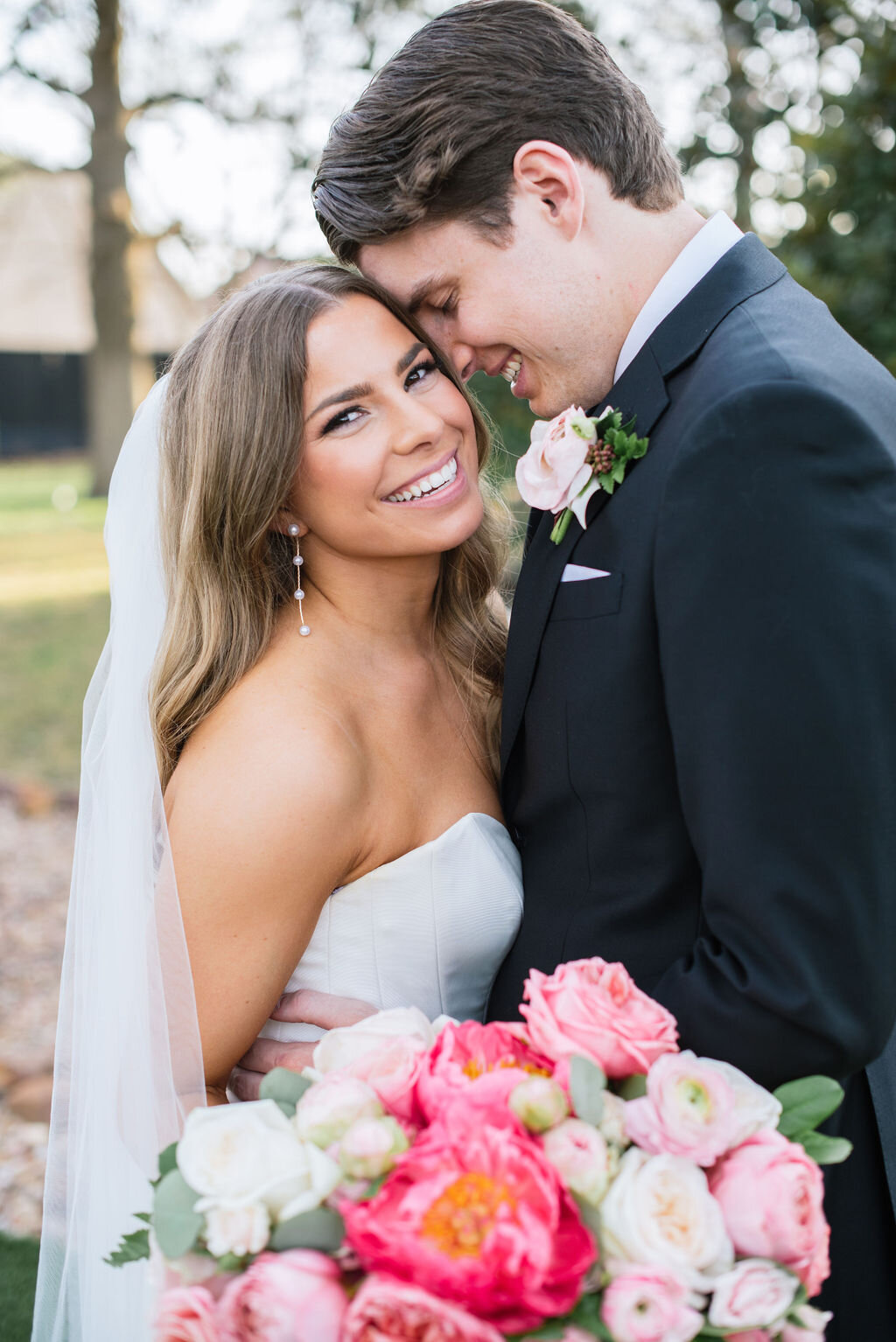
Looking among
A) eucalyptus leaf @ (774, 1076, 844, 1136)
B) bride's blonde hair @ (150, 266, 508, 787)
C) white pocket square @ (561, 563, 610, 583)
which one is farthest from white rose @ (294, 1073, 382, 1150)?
bride's blonde hair @ (150, 266, 508, 787)

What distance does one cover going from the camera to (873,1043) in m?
1.71

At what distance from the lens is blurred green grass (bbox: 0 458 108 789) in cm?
920

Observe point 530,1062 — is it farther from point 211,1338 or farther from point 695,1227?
point 211,1338


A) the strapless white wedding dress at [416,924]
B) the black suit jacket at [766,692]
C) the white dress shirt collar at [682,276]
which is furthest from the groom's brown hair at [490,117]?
the strapless white wedding dress at [416,924]

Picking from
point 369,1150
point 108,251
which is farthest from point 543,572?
point 108,251

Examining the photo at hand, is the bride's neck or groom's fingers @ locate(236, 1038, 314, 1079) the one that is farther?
the bride's neck

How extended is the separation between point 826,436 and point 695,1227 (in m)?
1.03

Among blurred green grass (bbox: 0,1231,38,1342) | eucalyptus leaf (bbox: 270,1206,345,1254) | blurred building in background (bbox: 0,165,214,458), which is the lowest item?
blurred building in background (bbox: 0,165,214,458)

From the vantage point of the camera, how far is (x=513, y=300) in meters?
2.27

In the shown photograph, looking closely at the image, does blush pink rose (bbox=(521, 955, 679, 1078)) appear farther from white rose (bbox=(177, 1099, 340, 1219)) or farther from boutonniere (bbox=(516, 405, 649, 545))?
boutonniere (bbox=(516, 405, 649, 545))

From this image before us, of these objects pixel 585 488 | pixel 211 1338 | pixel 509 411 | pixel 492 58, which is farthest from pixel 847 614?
pixel 509 411

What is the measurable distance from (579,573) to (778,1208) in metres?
1.07

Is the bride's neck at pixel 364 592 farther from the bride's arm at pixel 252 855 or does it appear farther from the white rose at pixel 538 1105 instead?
the white rose at pixel 538 1105


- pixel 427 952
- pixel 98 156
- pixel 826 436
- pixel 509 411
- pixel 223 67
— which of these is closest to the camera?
pixel 826 436
